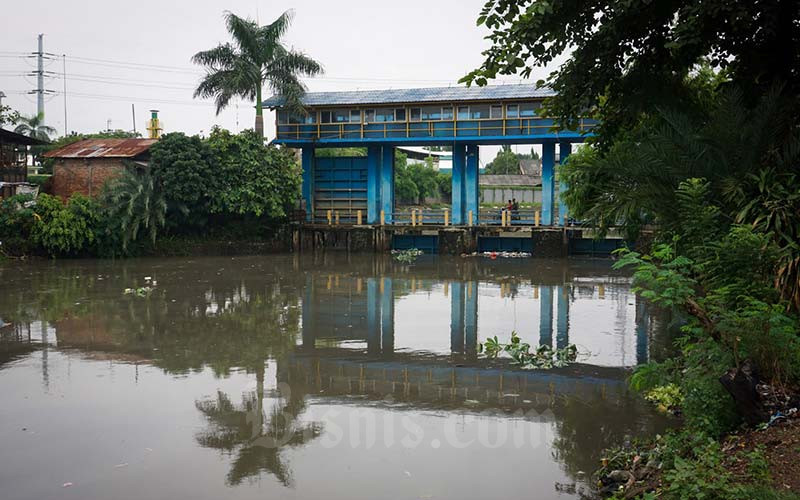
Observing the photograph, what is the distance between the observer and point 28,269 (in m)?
26.8

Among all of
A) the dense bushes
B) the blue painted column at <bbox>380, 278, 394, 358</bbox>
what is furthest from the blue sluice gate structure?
the blue painted column at <bbox>380, 278, 394, 358</bbox>

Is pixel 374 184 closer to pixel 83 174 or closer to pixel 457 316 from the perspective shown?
pixel 83 174

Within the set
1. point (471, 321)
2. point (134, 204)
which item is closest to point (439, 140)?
point (134, 204)

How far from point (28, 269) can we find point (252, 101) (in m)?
13.3

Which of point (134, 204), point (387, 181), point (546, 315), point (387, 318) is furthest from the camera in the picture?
point (387, 181)

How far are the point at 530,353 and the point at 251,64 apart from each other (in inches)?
1007

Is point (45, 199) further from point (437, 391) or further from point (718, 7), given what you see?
point (718, 7)

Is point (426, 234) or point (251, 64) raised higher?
point (251, 64)

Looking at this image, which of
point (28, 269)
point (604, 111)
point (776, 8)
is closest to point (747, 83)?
point (776, 8)

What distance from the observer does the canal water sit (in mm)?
8008

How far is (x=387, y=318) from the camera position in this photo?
17.4 m

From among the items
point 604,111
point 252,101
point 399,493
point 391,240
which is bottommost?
point 399,493

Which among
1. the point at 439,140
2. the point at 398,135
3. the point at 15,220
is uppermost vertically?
the point at 398,135

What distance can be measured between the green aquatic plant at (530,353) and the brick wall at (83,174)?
24.9 m
